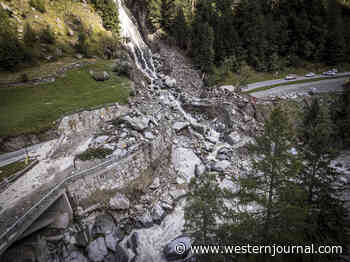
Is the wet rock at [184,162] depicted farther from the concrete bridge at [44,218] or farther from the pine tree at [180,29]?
the pine tree at [180,29]

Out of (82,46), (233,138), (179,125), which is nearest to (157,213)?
(179,125)

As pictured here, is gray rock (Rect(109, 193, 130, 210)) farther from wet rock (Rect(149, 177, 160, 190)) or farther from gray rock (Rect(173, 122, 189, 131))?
gray rock (Rect(173, 122, 189, 131))

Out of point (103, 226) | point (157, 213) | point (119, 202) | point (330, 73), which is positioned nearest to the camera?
point (103, 226)

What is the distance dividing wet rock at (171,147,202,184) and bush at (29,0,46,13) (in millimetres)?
41878

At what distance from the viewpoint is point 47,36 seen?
108 feet

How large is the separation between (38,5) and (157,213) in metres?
Result: 47.5

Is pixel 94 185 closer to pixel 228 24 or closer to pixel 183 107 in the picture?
pixel 183 107

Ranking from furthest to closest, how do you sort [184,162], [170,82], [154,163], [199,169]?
1. [170,82]
2. [184,162]
3. [199,169]
4. [154,163]

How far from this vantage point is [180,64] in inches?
1708

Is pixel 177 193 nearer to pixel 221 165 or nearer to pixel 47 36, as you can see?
pixel 221 165

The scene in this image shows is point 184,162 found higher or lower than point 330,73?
lower

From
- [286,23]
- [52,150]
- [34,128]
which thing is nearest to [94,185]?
[52,150]

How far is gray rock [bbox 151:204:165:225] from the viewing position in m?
16.5

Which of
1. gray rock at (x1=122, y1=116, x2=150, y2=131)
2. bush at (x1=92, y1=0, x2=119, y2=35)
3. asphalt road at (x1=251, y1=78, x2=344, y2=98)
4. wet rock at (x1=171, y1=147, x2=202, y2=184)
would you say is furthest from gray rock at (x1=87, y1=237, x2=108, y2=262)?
bush at (x1=92, y1=0, x2=119, y2=35)
